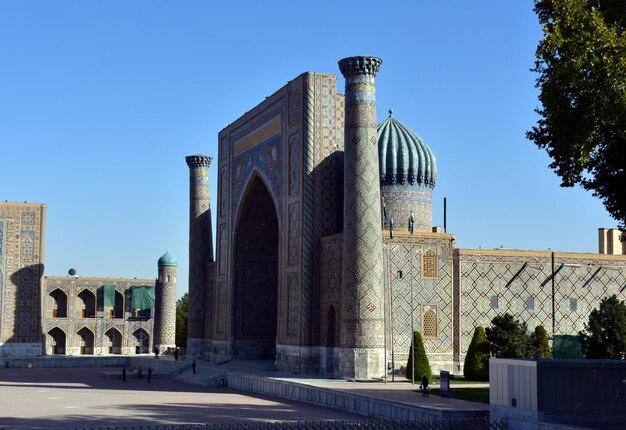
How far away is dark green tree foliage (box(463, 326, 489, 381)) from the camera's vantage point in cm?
2611

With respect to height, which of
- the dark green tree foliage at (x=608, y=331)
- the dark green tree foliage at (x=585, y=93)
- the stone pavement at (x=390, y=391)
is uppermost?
the dark green tree foliage at (x=585, y=93)

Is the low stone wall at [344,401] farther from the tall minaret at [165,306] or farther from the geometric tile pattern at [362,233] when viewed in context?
the tall minaret at [165,306]

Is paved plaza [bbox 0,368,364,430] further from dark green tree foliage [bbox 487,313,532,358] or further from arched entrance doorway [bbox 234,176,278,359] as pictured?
dark green tree foliage [bbox 487,313,532,358]

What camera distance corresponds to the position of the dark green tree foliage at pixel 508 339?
26484 millimetres

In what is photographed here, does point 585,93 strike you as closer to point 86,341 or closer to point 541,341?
point 541,341

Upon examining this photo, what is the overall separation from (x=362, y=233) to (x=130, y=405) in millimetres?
7661

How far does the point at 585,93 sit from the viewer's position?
15625 mm

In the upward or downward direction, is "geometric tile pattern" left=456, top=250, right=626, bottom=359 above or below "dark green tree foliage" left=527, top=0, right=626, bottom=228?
below

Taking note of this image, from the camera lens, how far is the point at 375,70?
90.2 feet

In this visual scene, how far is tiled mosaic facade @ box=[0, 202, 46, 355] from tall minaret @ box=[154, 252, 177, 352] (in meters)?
6.65

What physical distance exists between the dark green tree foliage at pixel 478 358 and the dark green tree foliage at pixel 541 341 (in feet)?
6.65

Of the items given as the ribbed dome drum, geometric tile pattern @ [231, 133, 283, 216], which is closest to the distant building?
geometric tile pattern @ [231, 133, 283, 216]

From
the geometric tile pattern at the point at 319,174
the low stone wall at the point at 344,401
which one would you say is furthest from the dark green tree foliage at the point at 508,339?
the low stone wall at the point at 344,401

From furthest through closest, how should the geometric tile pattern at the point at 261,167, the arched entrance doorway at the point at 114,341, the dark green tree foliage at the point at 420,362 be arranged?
the arched entrance doorway at the point at 114,341, the geometric tile pattern at the point at 261,167, the dark green tree foliage at the point at 420,362
